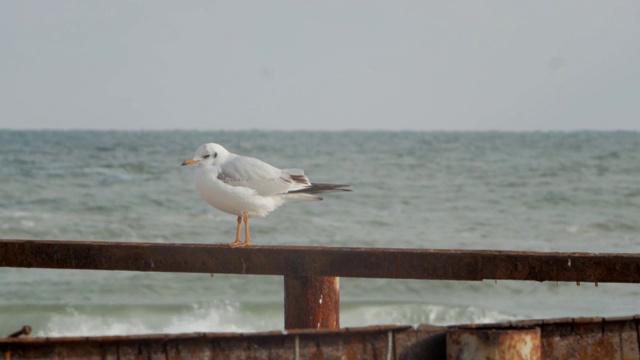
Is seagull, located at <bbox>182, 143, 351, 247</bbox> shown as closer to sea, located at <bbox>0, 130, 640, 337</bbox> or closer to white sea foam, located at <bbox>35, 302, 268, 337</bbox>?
sea, located at <bbox>0, 130, 640, 337</bbox>

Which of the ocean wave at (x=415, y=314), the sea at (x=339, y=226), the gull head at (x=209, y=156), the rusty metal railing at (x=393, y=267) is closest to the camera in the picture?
the rusty metal railing at (x=393, y=267)

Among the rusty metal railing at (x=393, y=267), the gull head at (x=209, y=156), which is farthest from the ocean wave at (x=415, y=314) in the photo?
the rusty metal railing at (x=393, y=267)

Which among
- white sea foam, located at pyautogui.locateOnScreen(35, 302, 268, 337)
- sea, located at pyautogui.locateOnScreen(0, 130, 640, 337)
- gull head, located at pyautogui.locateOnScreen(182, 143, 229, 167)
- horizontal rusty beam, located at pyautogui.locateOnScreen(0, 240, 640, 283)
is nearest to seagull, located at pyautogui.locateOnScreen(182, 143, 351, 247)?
gull head, located at pyautogui.locateOnScreen(182, 143, 229, 167)

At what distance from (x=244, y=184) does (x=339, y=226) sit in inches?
514

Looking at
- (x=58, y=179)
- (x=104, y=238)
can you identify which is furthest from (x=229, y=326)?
(x=58, y=179)

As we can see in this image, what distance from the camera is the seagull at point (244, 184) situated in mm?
5367

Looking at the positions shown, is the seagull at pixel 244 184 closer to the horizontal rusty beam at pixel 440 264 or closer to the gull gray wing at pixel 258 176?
the gull gray wing at pixel 258 176

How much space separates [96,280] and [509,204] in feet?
33.2

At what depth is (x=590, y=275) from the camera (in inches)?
171

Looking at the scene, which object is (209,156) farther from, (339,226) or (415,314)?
(339,226)

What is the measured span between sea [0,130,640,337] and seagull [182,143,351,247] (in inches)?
223

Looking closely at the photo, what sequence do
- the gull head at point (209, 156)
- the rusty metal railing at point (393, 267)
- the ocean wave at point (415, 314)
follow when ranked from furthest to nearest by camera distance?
the ocean wave at point (415, 314) → the gull head at point (209, 156) → the rusty metal railing at point (393, 267)

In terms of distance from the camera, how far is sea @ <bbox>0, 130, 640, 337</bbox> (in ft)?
41.7

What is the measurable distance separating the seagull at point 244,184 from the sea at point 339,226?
18.6 ft
